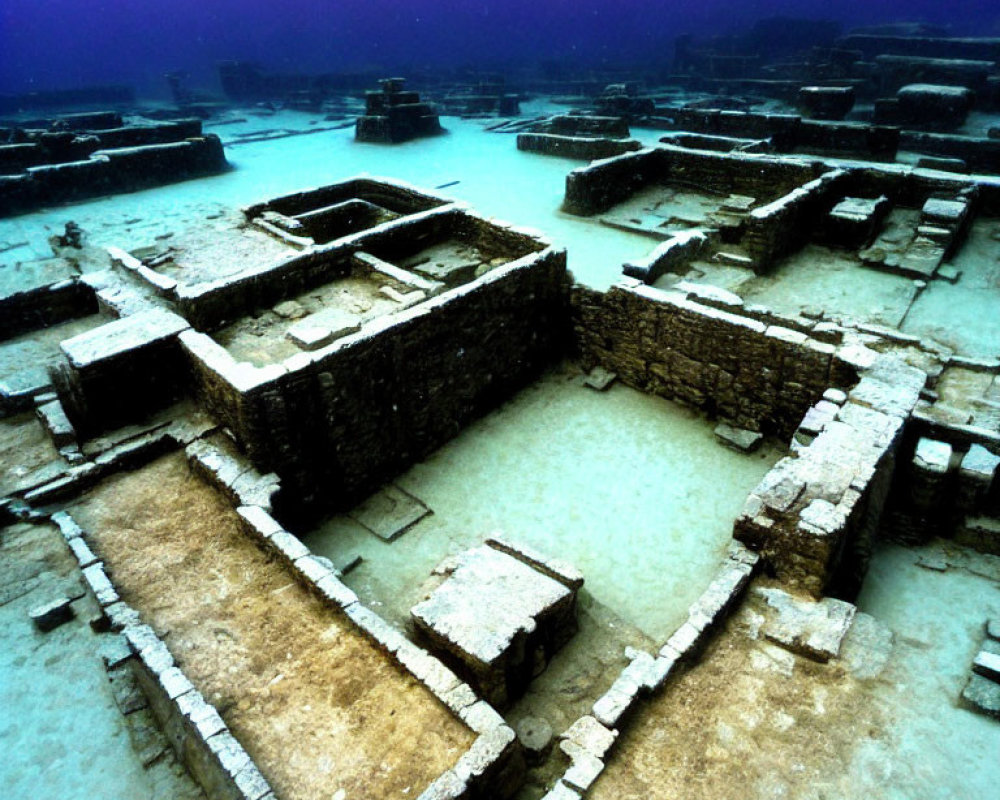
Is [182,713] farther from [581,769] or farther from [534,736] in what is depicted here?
[581,769]

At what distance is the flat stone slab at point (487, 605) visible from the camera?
4.70 meters

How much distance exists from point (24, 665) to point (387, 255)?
751 centimetres

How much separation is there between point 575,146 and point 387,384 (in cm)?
1476

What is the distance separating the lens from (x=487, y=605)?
5023mm

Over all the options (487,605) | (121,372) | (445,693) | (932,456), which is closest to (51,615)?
(121,372)

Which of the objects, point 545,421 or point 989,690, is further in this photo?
point 545,421

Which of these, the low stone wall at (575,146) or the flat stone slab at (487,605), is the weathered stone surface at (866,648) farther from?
the low stone wall at (575,146)

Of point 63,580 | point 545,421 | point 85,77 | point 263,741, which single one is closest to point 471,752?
point 263,741

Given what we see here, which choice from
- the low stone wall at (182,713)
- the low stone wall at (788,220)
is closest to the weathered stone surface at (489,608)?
the low stone wall at (182,713)

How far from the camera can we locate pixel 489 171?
1808 centimetres

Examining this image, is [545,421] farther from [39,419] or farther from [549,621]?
[39,419]

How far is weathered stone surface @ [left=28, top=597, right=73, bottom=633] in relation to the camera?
5027 millimetres

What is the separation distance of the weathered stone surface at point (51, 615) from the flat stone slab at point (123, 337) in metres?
2.56

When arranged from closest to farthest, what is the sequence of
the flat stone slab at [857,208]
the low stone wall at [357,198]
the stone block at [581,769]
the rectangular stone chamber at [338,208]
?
the stone block at [581,769]
the flat stone slab at [857,208]
the rectangular stone chamber at [338,208]
the low stone wall at [357,198]
